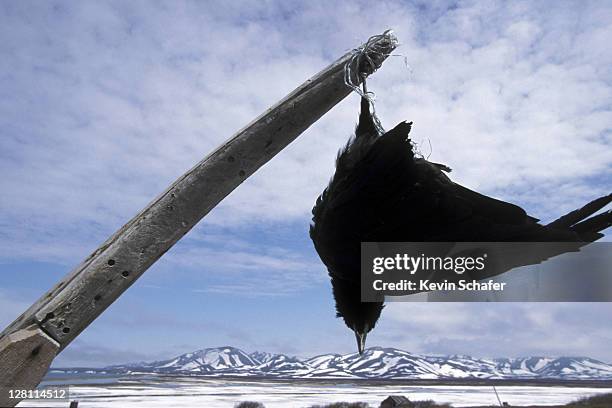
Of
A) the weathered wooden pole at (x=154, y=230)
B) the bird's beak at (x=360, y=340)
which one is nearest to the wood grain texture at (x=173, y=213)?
the weathered wooden pole at (x=154, y=230)

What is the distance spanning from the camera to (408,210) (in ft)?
12.1

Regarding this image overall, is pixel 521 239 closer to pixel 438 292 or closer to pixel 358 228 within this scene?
pixel 438 292

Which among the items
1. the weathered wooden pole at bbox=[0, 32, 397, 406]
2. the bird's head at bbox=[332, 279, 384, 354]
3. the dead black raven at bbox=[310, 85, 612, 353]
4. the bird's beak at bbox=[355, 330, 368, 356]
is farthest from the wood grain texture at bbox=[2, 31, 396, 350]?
the bird's beak at bbox=[355, 330, 368, 356]

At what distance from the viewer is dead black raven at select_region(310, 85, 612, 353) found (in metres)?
3.60

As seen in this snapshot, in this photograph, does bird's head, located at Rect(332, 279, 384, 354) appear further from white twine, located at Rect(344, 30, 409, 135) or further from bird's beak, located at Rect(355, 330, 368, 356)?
white twine, located at Rect(344, 30, 409, 135)

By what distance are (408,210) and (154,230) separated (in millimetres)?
1690

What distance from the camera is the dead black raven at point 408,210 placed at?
360cm

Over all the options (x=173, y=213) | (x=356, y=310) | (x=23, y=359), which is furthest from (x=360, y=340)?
(x=23, y=359)

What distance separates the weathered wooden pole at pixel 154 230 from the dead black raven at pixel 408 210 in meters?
0.36

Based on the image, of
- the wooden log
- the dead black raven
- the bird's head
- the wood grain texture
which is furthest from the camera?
the bird's head

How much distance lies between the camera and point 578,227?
3711 mm

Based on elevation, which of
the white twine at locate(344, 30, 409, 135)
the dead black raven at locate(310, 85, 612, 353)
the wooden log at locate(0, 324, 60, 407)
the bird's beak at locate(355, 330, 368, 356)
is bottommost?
the wooden log at locate(0, 324, 60, 407)

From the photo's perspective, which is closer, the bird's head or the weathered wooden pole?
the weathered wooden pole

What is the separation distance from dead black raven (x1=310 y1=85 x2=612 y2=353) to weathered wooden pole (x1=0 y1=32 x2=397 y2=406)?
36 cm
